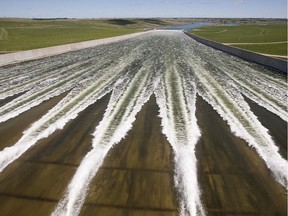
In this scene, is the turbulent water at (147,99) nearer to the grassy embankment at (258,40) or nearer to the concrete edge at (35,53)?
the concrete edge at (35,53)

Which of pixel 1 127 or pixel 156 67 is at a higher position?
pixel 1 127

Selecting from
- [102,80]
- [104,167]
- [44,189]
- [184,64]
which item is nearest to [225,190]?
[104,167]

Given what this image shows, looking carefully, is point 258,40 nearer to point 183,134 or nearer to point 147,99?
point 147,99

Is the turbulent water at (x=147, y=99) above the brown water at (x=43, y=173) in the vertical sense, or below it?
below

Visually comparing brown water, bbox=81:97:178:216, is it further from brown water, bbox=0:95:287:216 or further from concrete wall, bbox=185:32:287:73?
concrete wall, bbox=185:32:287:73

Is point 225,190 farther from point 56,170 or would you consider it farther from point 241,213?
point 56,170

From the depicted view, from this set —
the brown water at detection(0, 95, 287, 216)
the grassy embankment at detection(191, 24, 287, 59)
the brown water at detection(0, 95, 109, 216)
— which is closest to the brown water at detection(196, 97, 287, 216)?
the brown water at detection(0, 95, 287, 216)

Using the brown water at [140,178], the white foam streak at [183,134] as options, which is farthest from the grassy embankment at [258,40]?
the brown water at [140,178]

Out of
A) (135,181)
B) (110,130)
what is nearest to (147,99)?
(110,130)

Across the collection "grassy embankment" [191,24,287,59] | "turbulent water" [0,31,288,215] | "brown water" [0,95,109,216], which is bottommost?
"grassy embankment" [191,24,287,59]
